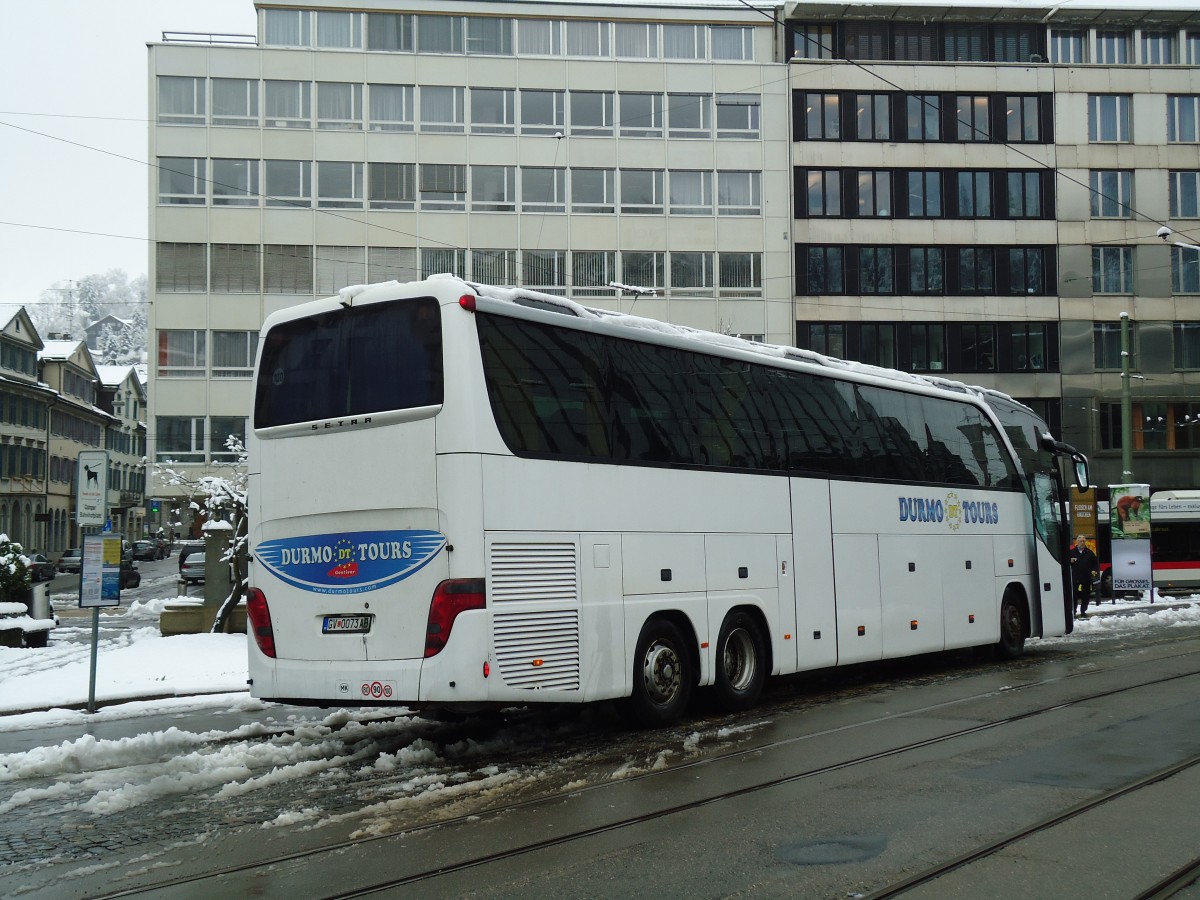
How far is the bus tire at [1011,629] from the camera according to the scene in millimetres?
17953

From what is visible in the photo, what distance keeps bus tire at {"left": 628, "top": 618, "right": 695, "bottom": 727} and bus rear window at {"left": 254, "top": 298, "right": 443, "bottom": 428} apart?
3.10 metres

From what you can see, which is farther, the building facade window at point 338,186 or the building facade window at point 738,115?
the building facade window at point 738,115

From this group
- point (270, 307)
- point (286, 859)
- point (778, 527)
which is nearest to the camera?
point (286, 859)

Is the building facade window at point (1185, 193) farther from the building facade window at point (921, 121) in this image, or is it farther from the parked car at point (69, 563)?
the parked car at point (69, 563)

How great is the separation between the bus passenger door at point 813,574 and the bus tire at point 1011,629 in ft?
16.4

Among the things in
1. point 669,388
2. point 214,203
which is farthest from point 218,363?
point 669,388

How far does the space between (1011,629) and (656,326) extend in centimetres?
896

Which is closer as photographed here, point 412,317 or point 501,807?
point 501,807

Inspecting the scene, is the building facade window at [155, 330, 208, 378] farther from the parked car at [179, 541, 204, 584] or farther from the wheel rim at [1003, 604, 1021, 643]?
the wheel rim at [1003, 604, 1021, 643]

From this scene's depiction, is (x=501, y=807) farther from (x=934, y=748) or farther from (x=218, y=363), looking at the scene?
(x=218, y=363)

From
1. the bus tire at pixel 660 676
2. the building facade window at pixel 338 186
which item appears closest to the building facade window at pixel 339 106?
the building facade window at pixel 338 186

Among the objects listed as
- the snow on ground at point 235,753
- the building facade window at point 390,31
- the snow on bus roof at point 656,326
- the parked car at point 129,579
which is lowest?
the parked car at point 129,579

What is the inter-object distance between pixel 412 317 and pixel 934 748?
17.7ft

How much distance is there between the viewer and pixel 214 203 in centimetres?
4812
